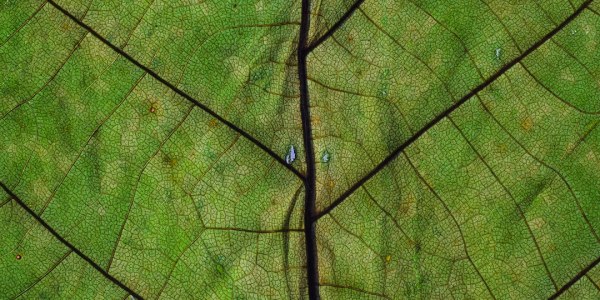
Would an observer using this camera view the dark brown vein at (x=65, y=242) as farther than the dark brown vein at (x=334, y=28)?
Yes

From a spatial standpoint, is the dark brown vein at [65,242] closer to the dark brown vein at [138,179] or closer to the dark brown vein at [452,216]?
the dark brown vein at [138,179]

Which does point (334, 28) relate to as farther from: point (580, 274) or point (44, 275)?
point (44, 275)

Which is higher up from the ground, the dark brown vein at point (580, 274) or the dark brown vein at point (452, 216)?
the dark brown vein at point (452, 216)

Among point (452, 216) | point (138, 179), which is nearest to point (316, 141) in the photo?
point (452, 216)

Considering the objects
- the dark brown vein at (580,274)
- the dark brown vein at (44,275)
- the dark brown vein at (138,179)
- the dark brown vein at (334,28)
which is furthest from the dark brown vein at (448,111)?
the dark brown vein at (44,275)

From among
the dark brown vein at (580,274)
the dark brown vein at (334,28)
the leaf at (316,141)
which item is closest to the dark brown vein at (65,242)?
the leaf at (316,141)

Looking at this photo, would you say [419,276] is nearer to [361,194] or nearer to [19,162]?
[361,194]

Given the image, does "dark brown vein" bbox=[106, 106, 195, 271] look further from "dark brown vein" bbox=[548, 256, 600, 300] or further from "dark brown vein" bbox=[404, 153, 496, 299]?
"dark brown vein" bbox=[548, 256, 600, 300]

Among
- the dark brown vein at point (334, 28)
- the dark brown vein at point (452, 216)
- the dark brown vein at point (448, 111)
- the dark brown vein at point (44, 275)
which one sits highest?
the dark brown vein at point (334, 28)

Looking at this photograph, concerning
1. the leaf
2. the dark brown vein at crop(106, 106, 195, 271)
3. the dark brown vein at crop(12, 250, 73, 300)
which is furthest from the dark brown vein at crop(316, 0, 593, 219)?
the dark brown vein at crop(12, 250, 73, 300)
